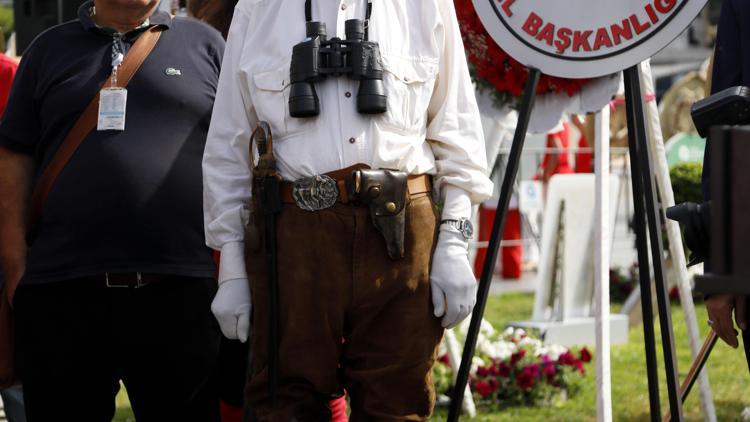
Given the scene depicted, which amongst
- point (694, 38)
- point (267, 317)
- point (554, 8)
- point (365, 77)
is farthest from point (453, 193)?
point (694, 38)

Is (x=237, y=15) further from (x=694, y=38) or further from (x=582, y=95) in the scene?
(x=694, y=38)

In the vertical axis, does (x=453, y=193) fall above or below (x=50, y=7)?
below

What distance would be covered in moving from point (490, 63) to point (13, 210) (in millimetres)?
2035

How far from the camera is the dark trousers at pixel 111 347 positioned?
3.42 metres

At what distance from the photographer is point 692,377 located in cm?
A: 394

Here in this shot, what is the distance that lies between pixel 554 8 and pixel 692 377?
1.35 m

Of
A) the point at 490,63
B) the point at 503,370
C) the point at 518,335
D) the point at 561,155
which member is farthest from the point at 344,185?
the point at 561,155

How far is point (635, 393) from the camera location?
6.27m

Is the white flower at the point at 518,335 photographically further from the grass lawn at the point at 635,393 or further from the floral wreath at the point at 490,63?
the floral wreath at the point at 490,63

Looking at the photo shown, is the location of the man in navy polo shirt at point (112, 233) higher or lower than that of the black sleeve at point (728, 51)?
lower

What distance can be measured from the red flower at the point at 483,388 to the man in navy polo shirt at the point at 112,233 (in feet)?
8.14

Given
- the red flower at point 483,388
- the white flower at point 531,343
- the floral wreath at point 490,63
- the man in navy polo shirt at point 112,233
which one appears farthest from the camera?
the white flower at point 531,343

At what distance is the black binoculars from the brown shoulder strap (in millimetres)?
723

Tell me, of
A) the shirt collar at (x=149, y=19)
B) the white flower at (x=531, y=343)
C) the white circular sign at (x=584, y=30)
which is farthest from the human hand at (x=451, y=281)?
the white flower at (x=531, y=343)
